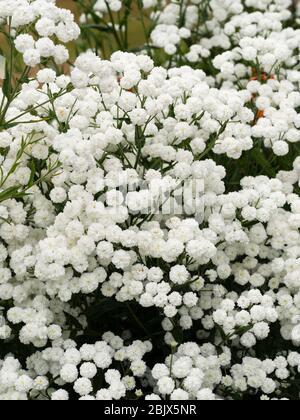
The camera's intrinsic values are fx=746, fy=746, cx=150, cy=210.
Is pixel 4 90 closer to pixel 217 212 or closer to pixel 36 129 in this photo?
pixel 36 129

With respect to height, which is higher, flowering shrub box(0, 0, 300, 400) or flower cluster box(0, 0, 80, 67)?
flower cluster box(0, 0, 80, 67)

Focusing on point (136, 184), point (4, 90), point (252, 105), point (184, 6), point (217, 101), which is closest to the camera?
point (4, 90)

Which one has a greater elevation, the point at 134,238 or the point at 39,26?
the point at 39,26

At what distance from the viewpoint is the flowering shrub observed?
2186 millimetres

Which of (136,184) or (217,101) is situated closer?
(136,184)

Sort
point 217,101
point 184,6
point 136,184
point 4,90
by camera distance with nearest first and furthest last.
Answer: point 4,90 → point 136,184 → point 217,101 → point 184,6

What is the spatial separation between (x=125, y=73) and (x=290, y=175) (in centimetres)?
69

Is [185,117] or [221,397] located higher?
[185,117]

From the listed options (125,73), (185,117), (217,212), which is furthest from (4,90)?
(217,212)

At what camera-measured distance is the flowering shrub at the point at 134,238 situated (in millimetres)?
2186

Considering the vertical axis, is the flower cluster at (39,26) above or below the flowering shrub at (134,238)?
above

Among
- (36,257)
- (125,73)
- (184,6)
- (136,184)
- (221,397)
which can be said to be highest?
(184,6)

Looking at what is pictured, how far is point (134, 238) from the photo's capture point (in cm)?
220

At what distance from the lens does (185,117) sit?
2396mm
